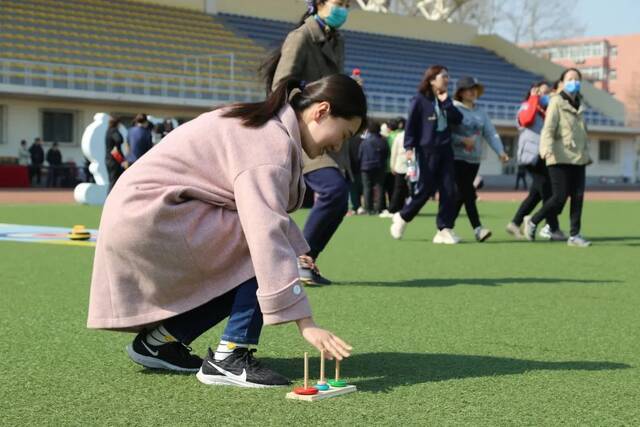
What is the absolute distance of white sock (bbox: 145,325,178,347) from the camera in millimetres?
3590

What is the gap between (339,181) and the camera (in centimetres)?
609

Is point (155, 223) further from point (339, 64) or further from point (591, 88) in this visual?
point (591, 88)

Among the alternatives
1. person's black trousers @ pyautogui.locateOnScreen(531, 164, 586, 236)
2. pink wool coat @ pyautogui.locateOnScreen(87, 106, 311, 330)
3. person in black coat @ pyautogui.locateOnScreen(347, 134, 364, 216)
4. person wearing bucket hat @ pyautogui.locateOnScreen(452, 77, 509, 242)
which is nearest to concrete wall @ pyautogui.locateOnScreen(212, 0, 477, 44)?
person in black coat @ pyautogui.locateOnScreen(347, 134, 364, 216)

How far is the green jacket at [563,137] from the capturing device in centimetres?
1002

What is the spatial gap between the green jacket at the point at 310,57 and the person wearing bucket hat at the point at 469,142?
437 cm

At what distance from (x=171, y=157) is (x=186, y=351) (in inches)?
30.7

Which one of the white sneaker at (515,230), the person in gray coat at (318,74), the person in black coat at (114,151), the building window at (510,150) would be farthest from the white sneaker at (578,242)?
the building window at (510,150)

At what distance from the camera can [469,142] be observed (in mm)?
10758

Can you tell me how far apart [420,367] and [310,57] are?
307 cm

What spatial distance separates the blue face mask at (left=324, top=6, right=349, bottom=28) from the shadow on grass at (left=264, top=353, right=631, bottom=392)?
2.94 metres

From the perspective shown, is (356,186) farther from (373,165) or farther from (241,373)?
(241,373)

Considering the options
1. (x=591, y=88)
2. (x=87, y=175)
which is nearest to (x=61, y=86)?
(x=87, y=175)

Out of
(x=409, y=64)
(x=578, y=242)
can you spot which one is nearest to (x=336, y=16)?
(x=578, y=242)

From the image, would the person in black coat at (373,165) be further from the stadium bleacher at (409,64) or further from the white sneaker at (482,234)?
the stadium bleacher at (409,64)
